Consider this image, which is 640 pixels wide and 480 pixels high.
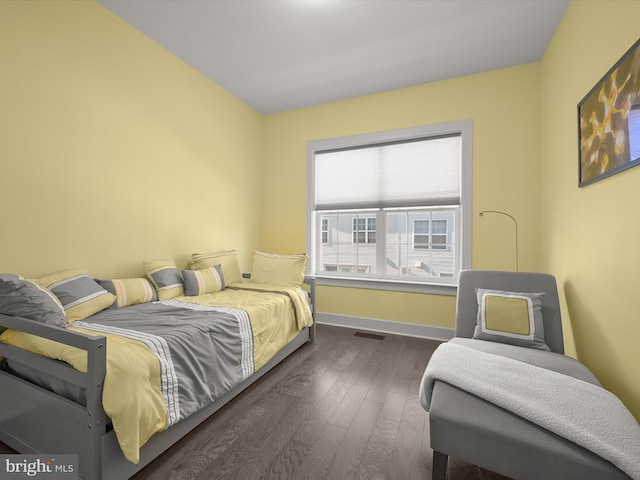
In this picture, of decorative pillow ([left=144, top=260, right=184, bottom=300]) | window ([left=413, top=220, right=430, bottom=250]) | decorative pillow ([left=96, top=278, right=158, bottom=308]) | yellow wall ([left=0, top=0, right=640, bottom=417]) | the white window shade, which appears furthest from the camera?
window ([left=413, top=220, right=430, bottom=250])

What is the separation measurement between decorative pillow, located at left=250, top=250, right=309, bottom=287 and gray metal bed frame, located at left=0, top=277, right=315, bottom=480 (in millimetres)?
1683

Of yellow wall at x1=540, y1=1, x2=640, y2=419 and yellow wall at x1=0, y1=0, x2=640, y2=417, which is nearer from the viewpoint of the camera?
yellow wall at x1=540, y1=1, x2=640, y2=419

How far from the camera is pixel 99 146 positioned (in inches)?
88.4

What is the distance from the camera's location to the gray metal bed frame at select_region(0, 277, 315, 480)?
3.81 ft

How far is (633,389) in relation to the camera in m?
1.37

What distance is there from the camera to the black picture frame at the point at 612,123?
138 cm

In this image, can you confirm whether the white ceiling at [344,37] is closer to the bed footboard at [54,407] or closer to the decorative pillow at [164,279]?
the decorative pillow at [164,279]

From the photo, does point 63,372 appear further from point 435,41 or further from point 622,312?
point 435,41

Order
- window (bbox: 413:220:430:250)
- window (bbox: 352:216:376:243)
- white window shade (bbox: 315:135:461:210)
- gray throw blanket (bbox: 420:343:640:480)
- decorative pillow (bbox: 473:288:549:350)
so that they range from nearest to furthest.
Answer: gray throw blanket (bbox: 420:343:640:480) → decorative pillow (bbox: 473:288:549:350) → white window shade (bbox: 315:135:461:210) → window (bbox: 413:220:430:250) → window (bbox: 352:216:376:243)

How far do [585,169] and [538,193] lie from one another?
1.07m

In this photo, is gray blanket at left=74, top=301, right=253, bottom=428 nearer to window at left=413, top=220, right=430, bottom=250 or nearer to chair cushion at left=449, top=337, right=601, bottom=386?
chair cushion at left=449, top=337, right=601, bottom=386

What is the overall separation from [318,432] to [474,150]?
119 inches

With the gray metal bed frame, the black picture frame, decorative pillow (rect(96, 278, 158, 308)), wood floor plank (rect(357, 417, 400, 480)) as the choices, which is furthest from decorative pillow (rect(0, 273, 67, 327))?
the black picture frame

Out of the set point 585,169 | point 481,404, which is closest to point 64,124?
point 481,404
